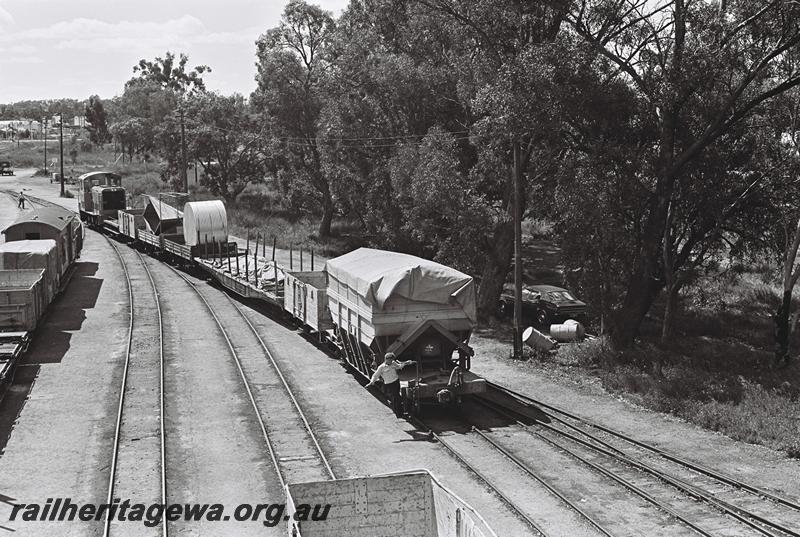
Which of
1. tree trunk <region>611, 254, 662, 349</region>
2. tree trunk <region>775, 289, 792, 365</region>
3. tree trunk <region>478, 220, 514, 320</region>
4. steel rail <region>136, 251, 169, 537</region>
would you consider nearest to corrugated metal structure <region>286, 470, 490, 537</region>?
steel rail <region>136, 251, 169, 537</region>

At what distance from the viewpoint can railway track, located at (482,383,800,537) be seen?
12758mm

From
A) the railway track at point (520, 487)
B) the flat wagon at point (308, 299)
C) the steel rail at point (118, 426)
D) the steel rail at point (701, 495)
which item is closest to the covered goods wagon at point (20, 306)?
the steel rail at point (118, 426)

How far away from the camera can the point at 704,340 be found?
29578 millimetres

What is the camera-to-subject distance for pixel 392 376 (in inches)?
698

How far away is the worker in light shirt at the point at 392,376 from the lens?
1758cm

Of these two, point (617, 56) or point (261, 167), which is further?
point (261, 167)

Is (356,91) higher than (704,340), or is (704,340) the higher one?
(356,91)

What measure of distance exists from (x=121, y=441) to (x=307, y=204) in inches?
1735

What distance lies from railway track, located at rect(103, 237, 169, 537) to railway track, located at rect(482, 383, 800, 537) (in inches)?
309

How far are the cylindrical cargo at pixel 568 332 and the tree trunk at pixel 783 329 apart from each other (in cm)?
604

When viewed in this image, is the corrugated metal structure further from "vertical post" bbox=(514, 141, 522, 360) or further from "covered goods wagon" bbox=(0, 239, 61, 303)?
"covered goods wagon" bbox=(0, 239, 61, 303)

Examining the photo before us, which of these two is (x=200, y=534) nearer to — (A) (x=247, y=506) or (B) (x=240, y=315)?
(A) (x=247, y=506)

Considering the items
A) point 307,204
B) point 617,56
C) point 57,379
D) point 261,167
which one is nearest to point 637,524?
point 617,56

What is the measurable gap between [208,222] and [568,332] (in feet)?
59.0
